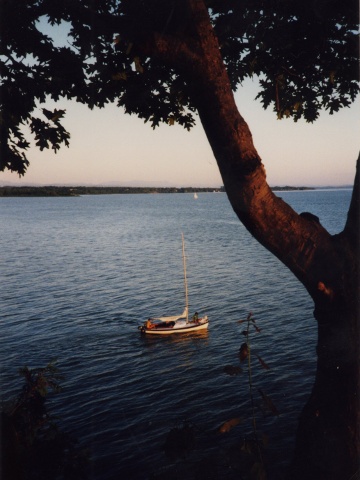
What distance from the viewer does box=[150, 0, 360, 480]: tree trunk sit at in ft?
15.6

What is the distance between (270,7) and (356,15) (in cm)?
150

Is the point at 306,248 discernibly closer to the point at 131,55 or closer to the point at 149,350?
the point at 131,55

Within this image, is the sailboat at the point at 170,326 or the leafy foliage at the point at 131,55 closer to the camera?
the leafy foliage at the point at 131,55

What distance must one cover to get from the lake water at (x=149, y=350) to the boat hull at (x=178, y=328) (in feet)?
2.58

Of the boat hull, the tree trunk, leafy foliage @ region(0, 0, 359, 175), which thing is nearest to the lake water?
the boat hull

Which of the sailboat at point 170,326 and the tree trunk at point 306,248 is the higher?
the tree trunk at point 306,248

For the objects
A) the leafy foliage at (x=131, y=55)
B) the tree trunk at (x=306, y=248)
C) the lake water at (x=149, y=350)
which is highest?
the leafy foliage at (x=131, y=55)

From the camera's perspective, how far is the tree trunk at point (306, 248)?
187 inches

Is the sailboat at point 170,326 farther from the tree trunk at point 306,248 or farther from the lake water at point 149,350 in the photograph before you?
the tree trunk at point 306,248

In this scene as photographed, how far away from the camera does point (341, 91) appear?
29.6 feet

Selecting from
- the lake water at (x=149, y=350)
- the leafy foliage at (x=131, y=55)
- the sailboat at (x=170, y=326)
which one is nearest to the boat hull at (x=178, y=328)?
the sailboat at (x=170, y=326)

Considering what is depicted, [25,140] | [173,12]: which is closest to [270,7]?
[173,12]

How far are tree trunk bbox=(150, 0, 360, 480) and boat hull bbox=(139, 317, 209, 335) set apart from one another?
2826cm

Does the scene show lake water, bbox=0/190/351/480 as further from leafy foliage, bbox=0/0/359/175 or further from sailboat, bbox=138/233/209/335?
leafy foliage, bbox=0/0/359/175
